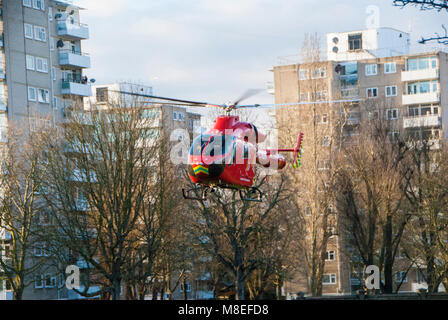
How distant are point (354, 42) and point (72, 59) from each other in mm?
40300

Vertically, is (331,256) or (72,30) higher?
(72,30)

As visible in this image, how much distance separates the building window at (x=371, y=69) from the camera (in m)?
102

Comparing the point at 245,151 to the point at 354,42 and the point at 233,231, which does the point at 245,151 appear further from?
the point at 354,42

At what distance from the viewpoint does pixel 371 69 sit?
101625 millimetres

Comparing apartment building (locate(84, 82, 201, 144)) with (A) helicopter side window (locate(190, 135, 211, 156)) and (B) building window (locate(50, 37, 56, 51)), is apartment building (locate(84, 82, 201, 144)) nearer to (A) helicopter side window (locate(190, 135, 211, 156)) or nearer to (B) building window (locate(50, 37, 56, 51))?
(A) helicopter side window (locate(190, 135, 211, 156))

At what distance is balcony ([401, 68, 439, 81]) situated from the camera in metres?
98.9

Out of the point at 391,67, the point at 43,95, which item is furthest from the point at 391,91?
the point at 43,95

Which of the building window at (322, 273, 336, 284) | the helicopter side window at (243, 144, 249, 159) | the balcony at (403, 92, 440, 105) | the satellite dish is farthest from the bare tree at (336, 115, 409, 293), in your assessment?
the balcony at (403, 92, 440, 105)

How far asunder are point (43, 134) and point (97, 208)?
7202 millimetres

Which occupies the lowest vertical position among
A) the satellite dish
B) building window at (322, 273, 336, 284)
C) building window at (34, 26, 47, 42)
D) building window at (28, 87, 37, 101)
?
building window at (322, 273, 336, 284)

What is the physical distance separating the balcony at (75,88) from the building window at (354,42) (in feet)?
125

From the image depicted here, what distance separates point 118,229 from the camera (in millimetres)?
52781

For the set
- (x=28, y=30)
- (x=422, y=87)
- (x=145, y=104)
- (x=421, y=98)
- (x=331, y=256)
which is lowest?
(x=331, y=256)

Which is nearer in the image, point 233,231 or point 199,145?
point 199,145
